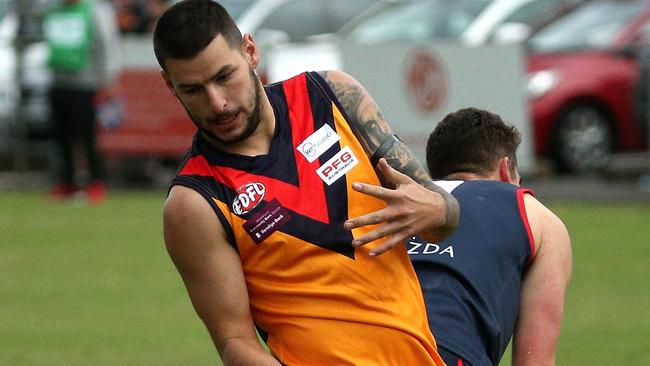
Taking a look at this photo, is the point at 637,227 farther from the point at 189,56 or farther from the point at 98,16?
the point at 189,56

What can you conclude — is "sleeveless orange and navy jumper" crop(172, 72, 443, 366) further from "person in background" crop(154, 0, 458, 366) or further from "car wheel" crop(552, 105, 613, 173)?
"car wheel" crop(552, 105, 613, 173)

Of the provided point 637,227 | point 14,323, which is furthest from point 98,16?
point 14,323

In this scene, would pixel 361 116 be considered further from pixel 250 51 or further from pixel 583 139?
pixel 583 139

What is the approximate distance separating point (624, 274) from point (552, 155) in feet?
19.9

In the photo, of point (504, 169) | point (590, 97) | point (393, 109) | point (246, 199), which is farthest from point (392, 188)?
point (590, 97)

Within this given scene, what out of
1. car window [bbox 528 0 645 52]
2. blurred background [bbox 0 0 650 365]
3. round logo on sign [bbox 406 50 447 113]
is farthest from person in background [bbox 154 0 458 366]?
car window [bbox 528 0 645 52]

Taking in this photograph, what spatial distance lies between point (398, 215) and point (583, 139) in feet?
41.1

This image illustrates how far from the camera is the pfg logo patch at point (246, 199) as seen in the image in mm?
4309

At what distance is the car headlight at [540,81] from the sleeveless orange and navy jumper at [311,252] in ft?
40.1

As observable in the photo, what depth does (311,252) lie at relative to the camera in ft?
14.2

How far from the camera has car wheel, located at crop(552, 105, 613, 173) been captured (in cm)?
1644

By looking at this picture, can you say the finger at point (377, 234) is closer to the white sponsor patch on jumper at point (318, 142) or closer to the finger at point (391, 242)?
the finger at point (391, 242)

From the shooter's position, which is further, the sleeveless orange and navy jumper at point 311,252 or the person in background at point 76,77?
the person in background at point 76,77

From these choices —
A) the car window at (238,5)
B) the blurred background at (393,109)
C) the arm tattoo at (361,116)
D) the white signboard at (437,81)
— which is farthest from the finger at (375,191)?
the car window at (238,5)
